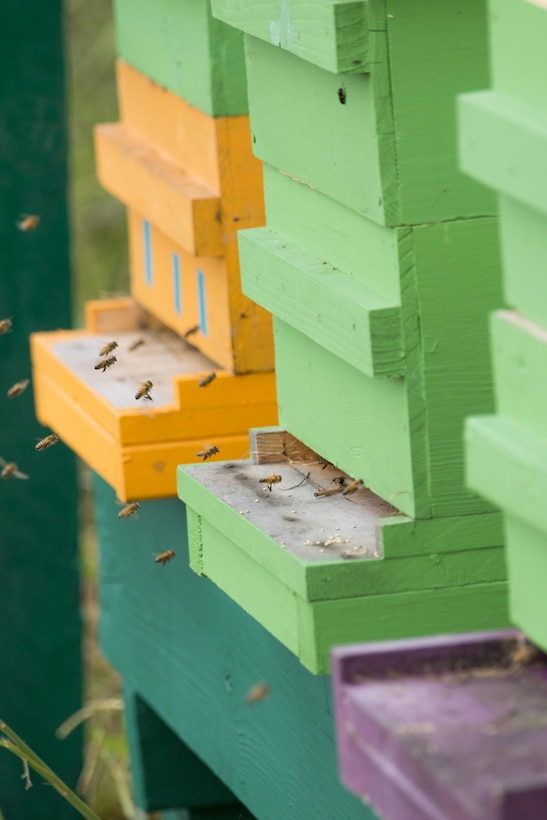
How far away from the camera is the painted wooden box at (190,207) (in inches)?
134

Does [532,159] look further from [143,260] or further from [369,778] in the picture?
[143,260]

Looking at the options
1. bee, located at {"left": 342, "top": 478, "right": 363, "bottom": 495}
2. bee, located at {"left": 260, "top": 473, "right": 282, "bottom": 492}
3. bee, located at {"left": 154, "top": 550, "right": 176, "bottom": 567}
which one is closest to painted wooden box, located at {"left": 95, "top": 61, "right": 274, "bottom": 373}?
bee, located at {"left": 154, "top": 550, "right": 176, "bottom": 567}

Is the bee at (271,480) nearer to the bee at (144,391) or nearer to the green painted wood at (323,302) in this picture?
the green painted wood at (323,302)

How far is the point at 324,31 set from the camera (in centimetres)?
245

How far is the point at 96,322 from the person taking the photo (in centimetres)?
432

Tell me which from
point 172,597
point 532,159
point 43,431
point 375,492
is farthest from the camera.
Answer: point 43,431

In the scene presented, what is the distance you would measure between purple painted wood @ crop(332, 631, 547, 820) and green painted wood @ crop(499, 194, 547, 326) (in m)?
0.39

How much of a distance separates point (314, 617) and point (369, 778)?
0.64 m

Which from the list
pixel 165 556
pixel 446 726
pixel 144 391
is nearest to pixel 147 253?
pixel 144 391

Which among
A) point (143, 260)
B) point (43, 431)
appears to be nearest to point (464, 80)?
point (143, 260)

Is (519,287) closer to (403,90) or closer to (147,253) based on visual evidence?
(403,90)

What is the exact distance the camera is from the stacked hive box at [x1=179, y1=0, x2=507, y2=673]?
95.9 inches

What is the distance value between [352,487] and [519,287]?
2.99 ft

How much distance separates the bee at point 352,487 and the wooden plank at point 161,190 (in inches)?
29.9
